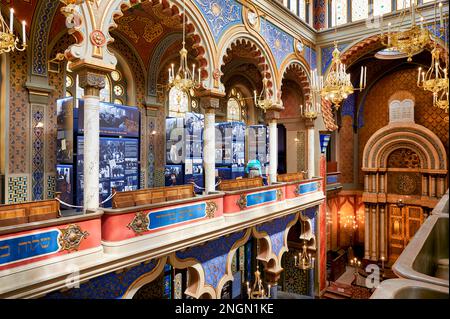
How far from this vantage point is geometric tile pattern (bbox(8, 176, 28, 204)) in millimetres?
6391

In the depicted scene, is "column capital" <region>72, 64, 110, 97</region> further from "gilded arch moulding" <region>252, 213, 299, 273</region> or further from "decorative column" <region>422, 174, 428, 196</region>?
"decorative column" <region>422, 174, 428, 196</region>

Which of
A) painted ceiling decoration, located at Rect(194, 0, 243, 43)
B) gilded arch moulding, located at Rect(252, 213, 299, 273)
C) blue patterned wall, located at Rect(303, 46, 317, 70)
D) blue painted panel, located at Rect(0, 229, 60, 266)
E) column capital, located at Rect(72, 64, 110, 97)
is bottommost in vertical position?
gilded arch moulding, located at Rect(252, 213, 299, 273)

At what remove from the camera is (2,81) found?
638 cm

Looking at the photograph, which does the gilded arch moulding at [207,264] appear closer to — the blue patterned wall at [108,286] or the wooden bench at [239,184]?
the blue patterned wall at [108,286]

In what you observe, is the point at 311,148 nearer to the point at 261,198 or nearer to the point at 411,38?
the point at 261,198

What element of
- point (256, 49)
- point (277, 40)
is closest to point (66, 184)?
point (256, 49)

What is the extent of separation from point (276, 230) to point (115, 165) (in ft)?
17.3

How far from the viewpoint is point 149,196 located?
543 cm

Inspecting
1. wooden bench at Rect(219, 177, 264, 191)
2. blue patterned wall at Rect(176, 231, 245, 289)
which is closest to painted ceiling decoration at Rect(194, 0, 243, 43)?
wooden bench at Rect(219, 177, 264, 191)

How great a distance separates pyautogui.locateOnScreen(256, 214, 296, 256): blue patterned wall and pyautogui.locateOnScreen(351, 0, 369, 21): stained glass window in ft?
26.8

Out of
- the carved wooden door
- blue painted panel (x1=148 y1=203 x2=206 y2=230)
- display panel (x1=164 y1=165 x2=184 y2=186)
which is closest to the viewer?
blue painted panel (x1=148 y1=203 x2=206 y2=230)

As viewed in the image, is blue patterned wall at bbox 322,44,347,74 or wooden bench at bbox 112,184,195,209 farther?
blue patterned wall at bbox 322,44,347,74

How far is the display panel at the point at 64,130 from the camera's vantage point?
705 cm

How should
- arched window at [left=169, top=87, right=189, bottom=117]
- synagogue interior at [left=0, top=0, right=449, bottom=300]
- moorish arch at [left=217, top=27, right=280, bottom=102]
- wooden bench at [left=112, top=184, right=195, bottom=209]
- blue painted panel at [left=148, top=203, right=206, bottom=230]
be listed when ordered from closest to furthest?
1. synagogue interior at [left=0, top=0, right=449, bottom=300]
2. wooden bench at [left=112, top=184, right=195, bottom=209]
3. blue painted panel at [left=148, top=203, right=206, bottom=230]
4. moorish arch at [left=217, top=27, right=280, bottom=102]
5. arched window at [left=169, top=87, right=189, bottom=117]
